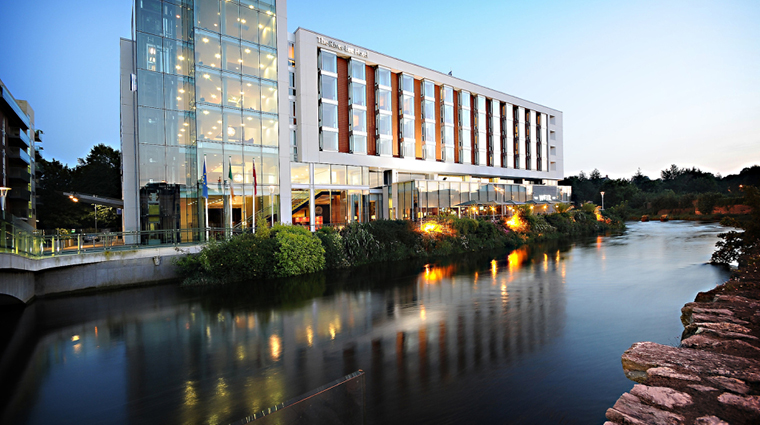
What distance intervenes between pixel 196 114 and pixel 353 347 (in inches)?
838

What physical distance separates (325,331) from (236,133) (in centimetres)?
1978

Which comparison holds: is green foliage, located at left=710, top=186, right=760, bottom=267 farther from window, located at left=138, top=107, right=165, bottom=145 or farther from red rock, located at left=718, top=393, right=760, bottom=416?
window, located at left=138, top=107, right=165, bottom=145

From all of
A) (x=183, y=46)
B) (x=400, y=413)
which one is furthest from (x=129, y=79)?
(x=400, y=413)

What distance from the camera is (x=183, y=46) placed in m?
24.2

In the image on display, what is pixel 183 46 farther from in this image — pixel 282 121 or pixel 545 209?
pixel 545 209

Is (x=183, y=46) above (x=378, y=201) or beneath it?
above

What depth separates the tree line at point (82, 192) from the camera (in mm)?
38812

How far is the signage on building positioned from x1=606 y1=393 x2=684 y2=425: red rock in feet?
109

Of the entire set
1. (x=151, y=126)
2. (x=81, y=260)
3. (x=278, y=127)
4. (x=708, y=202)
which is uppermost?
(x=278, y=127)

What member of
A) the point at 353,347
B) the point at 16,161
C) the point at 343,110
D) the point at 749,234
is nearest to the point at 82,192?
the point at 16,161

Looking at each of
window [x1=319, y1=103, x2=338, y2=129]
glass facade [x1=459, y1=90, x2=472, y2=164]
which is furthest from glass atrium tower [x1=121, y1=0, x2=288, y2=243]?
glass facade [x1=459, y1=90, x2=472, y2=164]

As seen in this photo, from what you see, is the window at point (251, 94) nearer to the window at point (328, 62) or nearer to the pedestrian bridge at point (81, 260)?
the window at point (328, 62)

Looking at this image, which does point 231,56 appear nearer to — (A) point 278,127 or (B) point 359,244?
(A) point 278,127

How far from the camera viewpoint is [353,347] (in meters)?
7.98
